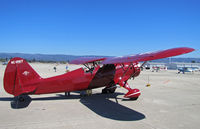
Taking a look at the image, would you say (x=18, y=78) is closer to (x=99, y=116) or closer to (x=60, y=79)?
(x=60, y=79)

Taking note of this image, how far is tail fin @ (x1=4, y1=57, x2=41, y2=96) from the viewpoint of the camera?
704 cm

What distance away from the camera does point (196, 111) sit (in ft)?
23.6

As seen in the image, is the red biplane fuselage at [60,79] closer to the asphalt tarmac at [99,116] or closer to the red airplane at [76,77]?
the red airplane at [76,77]

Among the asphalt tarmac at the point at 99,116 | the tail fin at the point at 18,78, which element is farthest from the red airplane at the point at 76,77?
the asphalt tarmac at the point at 99,116

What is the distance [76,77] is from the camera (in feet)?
27.8

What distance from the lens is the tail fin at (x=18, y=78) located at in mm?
7040

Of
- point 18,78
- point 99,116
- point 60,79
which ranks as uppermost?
point 18,78

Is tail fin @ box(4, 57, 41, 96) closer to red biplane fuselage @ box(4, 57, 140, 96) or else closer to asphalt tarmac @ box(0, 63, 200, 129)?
red biplane fuselage @ box(4, 57, 140, 96)

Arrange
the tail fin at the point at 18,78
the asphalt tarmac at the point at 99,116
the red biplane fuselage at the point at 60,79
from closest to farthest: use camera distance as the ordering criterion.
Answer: the asphalt tarmac at the point at 99,116
the tail fin at the point at 18,78
the red biplane fuselage at the point at 60,79

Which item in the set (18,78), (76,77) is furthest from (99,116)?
(18,78)

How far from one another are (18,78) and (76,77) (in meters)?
2.53

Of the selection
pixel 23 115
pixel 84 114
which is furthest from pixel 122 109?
pixel 23 115

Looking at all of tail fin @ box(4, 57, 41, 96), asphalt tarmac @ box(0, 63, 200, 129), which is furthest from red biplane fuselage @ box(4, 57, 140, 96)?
asphalt tarmac @ box(0, 63, 200, 129)

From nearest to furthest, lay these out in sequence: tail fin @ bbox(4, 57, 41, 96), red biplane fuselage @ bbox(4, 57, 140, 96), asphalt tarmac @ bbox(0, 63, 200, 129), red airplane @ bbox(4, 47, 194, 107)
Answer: asphalt tarmac @ bbox(0, 63, 200, 129) → red airplane @ bbox(4, 47, 194, 107) → tail fin @ bbox(4, 57, 41, 96) → red biplane fuselage @ bbox(4, 57, 140, 96)
